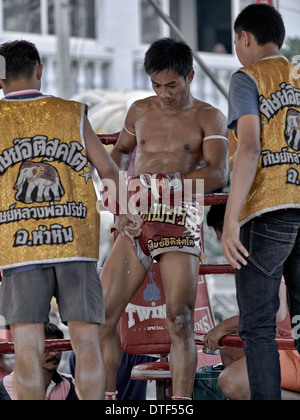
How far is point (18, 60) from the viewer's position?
308 centimetres

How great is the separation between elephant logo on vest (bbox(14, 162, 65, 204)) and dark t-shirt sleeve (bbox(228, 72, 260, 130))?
28.5 inches

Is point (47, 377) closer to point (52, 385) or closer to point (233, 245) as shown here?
point (52, 385)

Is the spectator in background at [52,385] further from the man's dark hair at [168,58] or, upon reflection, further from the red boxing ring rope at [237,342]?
the man's dark hair at [168,58]

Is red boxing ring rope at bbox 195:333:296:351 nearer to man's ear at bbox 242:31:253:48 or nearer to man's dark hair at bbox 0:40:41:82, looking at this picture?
man's ear at bbox 242:31:253:48

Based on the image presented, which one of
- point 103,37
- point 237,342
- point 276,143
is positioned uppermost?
point 103,37

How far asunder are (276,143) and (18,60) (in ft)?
3.52

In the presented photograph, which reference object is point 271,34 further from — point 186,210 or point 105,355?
point 105,355

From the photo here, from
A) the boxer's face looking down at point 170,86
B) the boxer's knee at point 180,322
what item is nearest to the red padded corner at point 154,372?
the boxer's knee at point 180,322

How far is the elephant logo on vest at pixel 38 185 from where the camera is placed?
9.75 ft

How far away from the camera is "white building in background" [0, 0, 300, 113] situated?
12219 mm

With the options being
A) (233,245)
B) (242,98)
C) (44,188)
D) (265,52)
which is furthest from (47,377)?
(265,52)

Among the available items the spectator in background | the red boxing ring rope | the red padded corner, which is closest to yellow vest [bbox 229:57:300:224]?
the red boxing ring rope
